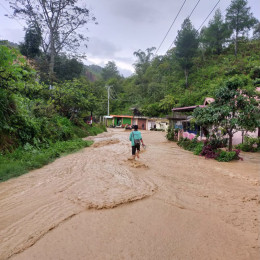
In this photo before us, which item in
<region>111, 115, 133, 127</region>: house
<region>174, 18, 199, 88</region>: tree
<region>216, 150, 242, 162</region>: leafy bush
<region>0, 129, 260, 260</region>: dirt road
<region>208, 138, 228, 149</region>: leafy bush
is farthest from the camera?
<region>111, 115, 133, 127</region>: house

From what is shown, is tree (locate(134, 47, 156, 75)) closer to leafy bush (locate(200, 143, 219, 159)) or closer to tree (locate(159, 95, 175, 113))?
tree (locate(159, 95, 175, 113))

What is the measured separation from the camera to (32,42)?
22891mm

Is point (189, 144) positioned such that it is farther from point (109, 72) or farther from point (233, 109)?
point (109, 72)

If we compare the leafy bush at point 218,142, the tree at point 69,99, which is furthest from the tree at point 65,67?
the leafy bush at point 218,142

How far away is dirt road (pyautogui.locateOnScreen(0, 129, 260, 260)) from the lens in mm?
2387

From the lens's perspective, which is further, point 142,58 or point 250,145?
point 142,58

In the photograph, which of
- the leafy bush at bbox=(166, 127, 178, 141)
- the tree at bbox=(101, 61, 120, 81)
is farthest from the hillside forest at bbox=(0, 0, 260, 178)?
the tree at bbox=(101, 61, 120, 81)

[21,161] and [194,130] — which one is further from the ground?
[194,130]

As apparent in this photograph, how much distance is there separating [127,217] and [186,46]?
43905 millimetres

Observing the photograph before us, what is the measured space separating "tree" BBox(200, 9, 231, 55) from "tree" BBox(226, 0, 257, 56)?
58.5 inches

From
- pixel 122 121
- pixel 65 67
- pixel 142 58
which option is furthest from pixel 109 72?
pixel 65 67

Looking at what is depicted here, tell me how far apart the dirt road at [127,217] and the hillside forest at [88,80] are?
3390 millimetres

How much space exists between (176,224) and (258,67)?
101 ft

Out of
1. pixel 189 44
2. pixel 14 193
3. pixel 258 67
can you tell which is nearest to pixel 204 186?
pixel 14 193
